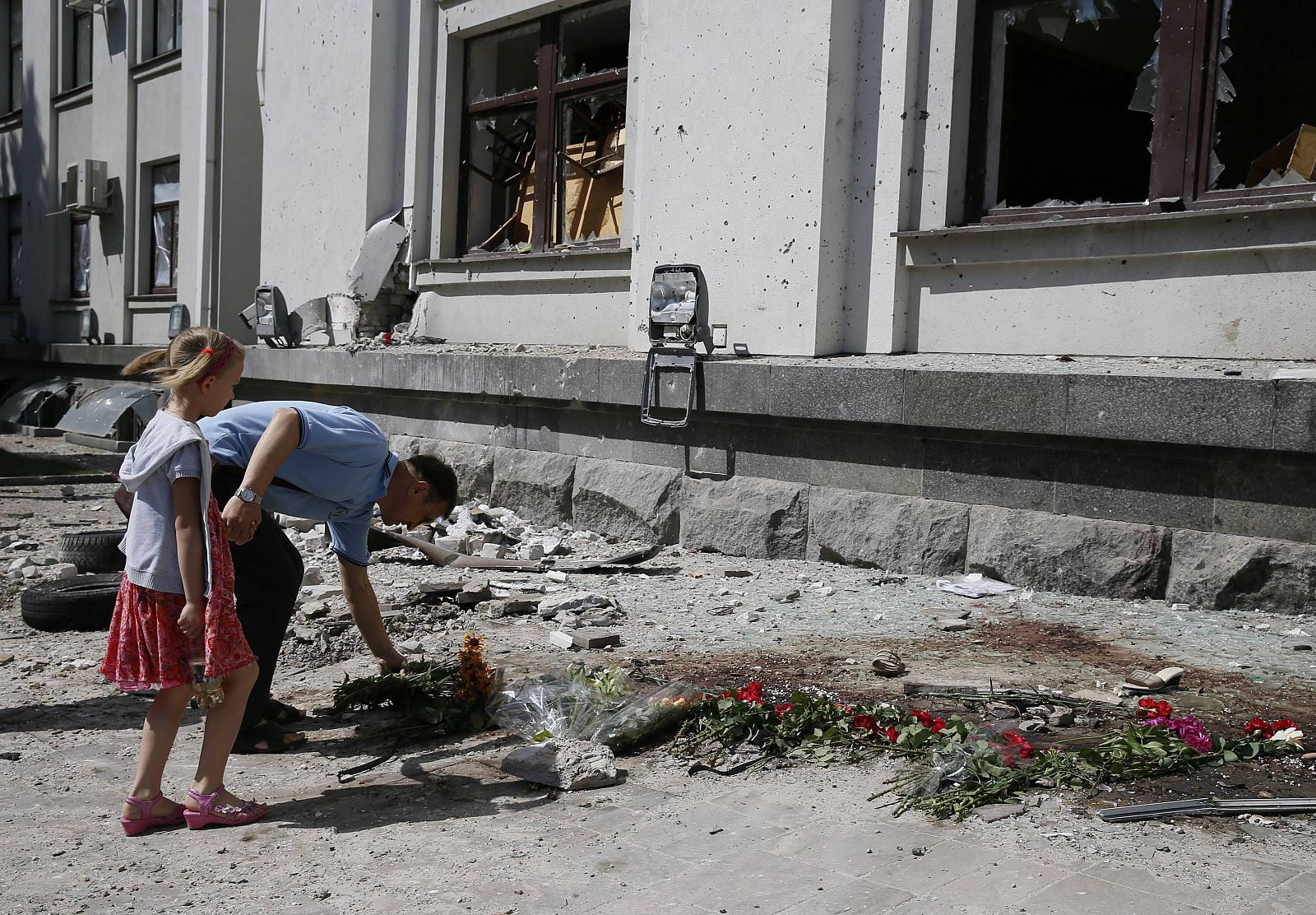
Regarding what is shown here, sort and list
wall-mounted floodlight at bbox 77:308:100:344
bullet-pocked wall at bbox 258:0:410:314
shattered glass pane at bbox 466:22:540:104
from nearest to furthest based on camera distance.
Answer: shattered glass pane at bbox 466:22:540:104
bullet-pocked wall at bbox 258:0:410:314
wall-mounted floodlight at bbox 77:308:100:344

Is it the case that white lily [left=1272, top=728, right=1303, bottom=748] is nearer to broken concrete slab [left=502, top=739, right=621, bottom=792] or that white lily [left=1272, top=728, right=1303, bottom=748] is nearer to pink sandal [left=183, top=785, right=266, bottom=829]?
broken concrete slab [left=502, top=739, right=621, bottom=792]

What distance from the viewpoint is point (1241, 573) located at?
5152 mm

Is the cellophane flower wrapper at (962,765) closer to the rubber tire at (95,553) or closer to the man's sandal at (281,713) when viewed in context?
the man's sandal at (281,713)

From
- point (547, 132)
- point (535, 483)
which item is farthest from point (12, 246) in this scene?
point (535, 483)

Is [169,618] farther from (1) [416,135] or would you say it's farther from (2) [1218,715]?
(1) [416,135]

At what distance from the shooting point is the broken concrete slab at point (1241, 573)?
16.5 feet

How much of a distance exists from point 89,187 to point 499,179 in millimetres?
9759

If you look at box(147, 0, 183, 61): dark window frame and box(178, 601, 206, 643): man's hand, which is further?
box(147, 0, 183, 61): dark window frame

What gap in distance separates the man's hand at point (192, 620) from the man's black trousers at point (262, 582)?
0.57 metres

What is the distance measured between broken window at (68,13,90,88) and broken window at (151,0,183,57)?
2668mm

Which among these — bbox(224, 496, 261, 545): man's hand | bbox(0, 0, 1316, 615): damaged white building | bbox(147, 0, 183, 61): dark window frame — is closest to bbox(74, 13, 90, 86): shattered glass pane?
bbox(147, 0, 183, 61): dark window frame

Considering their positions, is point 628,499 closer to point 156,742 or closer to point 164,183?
point 156,742

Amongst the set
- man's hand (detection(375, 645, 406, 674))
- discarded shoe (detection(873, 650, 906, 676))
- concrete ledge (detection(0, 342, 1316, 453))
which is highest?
concrete ledge (detection(0, 342, 1316, 453))

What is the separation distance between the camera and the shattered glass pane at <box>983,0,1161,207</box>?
6570 mm
